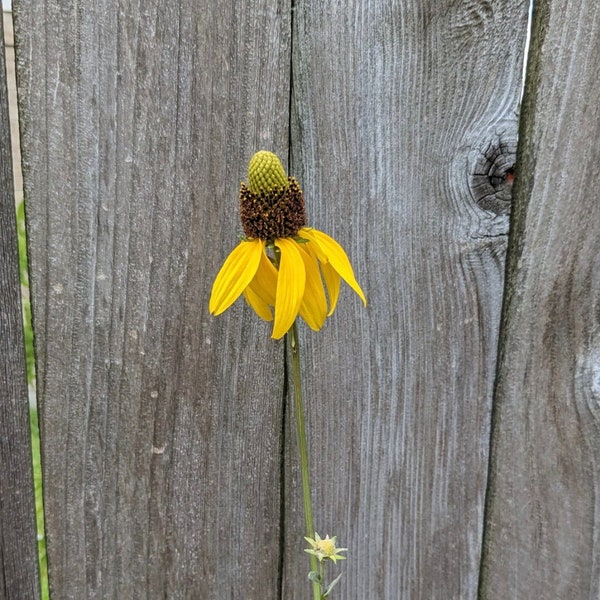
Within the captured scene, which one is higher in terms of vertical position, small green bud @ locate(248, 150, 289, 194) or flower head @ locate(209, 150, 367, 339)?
small green bud @ locate(248, 150, 289, 194)

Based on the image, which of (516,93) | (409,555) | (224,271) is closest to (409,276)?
(516,93)

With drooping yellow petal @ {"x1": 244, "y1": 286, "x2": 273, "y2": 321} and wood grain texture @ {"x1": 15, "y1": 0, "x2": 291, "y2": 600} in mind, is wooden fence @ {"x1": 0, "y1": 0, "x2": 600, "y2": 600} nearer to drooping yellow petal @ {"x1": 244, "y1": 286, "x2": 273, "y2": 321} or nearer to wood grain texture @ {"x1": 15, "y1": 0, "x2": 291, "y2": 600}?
wood grain texture @ {"x1": 15, "y1": 0, "x2": 291, "y2": 600}

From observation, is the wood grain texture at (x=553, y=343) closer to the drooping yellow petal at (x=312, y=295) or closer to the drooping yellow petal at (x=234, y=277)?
the drooping yellow petal at (x=312, y=295)

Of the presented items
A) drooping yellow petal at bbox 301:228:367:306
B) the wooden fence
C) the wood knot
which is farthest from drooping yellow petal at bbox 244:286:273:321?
the wood knot

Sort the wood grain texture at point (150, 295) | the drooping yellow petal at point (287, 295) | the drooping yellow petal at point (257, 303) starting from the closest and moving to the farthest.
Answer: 1. the drooping yellow petal at point (287, 295)
2. the drooping yellow petal at point (257, 303)
3. the wood grain texture at point (150, 295)

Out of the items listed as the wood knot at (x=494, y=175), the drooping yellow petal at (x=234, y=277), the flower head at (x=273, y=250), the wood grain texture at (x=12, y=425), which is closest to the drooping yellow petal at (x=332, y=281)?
the flower head at (x=273, y=250)

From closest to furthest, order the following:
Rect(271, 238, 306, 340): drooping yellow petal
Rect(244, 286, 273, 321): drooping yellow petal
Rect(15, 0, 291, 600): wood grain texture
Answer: Rect(271, 238, 306, 340): drooping yellow petal, Rect(244, 286, 273, 321): drooping yellow petal, Rect(15, 0, 291, 600): wood grain texture

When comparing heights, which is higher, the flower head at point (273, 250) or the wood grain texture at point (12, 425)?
the flower head at point (273, 250)
